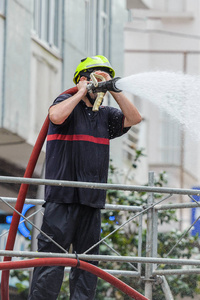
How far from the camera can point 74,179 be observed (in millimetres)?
6094

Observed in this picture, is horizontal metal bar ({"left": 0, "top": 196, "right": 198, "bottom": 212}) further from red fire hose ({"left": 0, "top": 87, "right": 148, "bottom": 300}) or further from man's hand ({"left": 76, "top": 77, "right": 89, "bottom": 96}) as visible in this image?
man's hand ({"left": 76, "top": 77, "right": 89, "bottom": 96})

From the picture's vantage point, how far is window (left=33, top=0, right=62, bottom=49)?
12.9 meters

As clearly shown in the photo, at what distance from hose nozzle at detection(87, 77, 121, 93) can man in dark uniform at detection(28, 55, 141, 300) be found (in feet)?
0.15

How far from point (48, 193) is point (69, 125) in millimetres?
462

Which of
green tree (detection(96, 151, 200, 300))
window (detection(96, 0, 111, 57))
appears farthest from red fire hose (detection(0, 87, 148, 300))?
window (detection(96, 0, 111, 57))

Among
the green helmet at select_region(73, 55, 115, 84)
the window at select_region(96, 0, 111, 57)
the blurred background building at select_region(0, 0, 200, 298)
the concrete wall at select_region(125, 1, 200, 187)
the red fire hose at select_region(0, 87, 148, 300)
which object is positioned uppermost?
the concrete wall at select_region(125, 1, 200, 187)

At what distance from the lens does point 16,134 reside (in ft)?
37.6

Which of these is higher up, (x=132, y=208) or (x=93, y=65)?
(x=93, y=65)

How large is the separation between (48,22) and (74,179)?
7.45 metres

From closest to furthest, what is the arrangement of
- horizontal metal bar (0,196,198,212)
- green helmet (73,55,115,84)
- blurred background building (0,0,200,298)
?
green helmet (73,55,115,84) → horizontal metal bar (0,196,198,212) → blurred background building (0,0,200,298)

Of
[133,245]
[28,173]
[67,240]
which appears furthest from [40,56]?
[67,240]

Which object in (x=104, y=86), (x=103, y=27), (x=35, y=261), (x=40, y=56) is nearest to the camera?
(x=35, y=261)

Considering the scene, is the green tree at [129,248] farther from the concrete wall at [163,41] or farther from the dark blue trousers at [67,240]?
the concrete wall at [163,41]

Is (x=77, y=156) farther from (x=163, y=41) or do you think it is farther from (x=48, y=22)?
(x=163, y=41)
